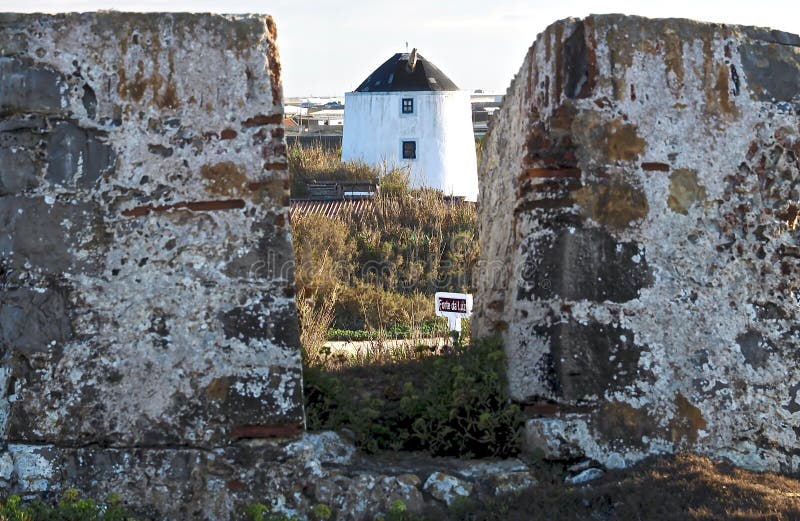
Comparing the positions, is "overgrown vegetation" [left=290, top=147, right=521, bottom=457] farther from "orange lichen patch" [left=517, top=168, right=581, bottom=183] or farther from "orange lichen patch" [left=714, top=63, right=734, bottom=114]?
"orange lichen patch" [left=714, top=63, right=734, bottom=114]

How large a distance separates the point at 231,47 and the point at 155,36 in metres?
0.32

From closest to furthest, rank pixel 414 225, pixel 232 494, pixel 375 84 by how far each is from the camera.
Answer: pixel 232 494
pixel 414 225
pixel 375 84

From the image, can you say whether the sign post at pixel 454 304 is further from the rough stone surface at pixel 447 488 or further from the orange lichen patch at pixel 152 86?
the orange lichen patch at pixel 152 86

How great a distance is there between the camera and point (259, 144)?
4727 millimetres

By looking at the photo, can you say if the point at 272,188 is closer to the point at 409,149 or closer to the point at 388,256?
the point at 388,256

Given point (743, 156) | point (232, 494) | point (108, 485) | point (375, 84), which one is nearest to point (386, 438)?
point (232, 494)

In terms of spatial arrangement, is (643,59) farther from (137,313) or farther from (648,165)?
(137,313)

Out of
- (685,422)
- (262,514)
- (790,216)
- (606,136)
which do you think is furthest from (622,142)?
(262,514)

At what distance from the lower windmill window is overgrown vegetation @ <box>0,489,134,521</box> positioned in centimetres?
2400

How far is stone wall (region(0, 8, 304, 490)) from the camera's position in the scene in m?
4.66

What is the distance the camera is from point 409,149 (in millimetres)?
28406

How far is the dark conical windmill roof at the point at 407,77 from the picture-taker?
93.8 ft

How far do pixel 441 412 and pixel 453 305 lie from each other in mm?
3803

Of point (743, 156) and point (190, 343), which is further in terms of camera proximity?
point (743, 156)
